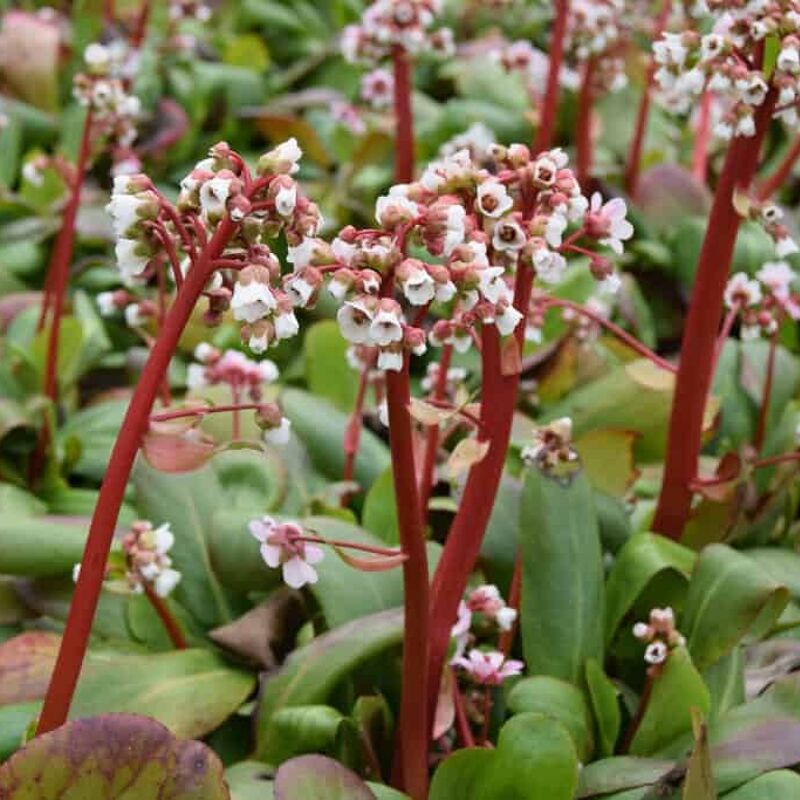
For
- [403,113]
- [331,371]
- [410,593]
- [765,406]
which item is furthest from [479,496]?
[403,113]

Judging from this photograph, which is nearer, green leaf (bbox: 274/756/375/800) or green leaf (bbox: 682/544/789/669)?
green leaf (bbox: 274/756/375/800)

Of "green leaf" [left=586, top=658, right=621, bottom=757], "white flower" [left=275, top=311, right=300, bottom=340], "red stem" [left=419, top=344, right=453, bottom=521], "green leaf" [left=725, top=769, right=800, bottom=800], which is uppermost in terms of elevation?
"white flower" [left=275, top=311, right=300, bottom=340]

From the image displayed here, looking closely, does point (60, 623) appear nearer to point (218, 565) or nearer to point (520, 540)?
point (218, 565)

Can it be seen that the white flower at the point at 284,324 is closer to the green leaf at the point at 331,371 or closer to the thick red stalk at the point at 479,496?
the thick red stalk at the point at 479,496

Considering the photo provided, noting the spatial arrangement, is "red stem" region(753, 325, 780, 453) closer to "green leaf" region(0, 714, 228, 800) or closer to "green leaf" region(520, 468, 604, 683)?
"green leaf" region(520, 468, 604, 683)

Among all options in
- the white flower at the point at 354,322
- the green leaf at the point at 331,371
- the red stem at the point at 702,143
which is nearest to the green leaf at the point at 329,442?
the green leaf at the point at 331,371

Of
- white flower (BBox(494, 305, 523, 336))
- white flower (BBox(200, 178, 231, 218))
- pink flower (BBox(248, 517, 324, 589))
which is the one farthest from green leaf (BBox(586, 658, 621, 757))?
white flower (BBox(200, 178, 231, 218))

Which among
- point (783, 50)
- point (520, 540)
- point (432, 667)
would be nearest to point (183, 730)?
point (432, 667)

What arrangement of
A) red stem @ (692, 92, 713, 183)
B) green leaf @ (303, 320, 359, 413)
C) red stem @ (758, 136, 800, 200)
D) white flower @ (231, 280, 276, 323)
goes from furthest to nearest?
red stem @ (692, 92, 713, 183)
green leaf @ (303, 320, 359, 413)
red stem @ (758, 136, 800, 200)
white flower @ (231, 280, 276, 323)
